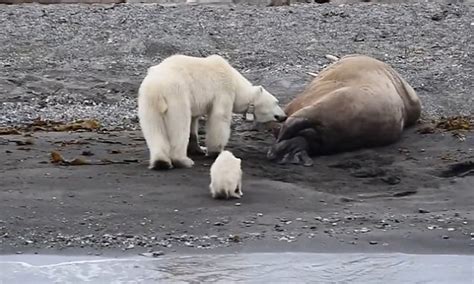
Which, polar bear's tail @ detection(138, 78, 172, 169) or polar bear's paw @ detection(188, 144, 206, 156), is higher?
polar bear's tail @ detection(138, 78, 172, 169)

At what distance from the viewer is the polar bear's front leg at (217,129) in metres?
8.73

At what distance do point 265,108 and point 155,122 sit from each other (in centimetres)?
113

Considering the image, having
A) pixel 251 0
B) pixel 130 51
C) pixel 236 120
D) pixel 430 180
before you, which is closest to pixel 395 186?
pixel 430 180

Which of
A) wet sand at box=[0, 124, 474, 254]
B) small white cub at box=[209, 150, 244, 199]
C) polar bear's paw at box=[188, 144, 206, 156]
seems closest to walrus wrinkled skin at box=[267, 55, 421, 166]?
wet sand at box=[0, 124, 474, 254]

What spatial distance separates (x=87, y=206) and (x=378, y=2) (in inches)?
458

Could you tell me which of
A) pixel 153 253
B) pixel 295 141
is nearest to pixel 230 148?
pixel 295 141

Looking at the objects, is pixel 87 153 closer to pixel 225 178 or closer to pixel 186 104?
pixel 186 104

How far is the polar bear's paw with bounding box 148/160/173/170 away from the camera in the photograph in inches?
331

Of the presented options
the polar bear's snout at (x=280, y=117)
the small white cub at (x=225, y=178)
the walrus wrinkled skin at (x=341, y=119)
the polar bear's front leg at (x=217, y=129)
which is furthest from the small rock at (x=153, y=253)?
the polar bear's snout at (x=280, y=117)

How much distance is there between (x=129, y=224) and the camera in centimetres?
704

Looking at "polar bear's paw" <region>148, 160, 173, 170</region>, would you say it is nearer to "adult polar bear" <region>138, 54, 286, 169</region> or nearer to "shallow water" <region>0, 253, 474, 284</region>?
Result: "adult polar bear" <region>138, 54, 286, 169</region>

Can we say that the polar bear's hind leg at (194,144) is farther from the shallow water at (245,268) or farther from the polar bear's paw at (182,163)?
the shallow water at (245,268)

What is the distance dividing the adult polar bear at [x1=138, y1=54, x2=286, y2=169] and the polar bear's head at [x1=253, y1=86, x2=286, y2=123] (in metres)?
0.01

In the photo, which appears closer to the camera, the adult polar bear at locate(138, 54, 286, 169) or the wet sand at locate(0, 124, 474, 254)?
the wet sand at locate(0, 124, 474, 254)
